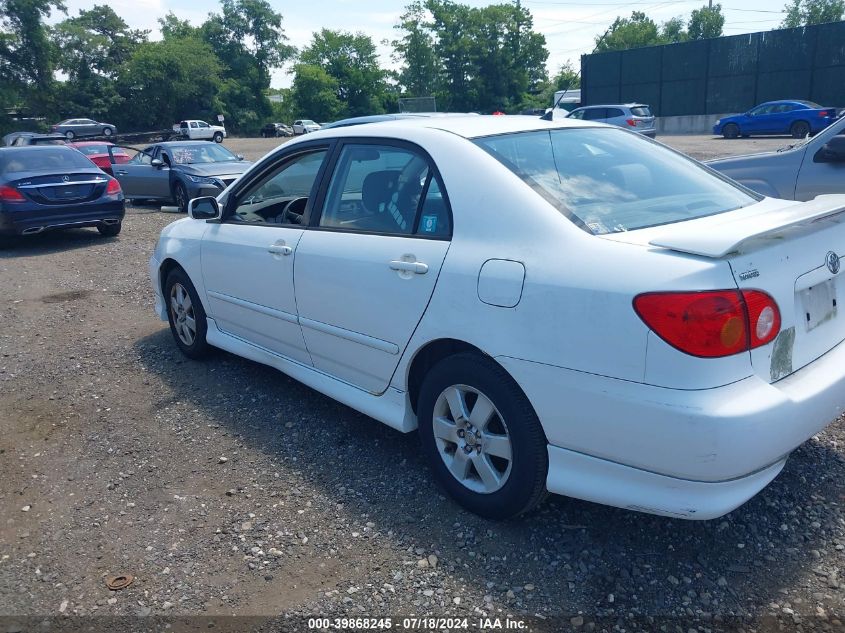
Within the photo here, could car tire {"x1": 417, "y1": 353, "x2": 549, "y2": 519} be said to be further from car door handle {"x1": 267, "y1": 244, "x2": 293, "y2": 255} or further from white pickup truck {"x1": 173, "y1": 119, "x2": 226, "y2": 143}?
white pickup truck {"x1": 173, "y1": 119, "x2": 226, "y2": 143}

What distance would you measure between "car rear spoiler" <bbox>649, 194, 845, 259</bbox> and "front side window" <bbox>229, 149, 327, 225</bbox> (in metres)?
2.14

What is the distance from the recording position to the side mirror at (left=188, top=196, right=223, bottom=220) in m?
4.81

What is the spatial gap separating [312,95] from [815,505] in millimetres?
75327

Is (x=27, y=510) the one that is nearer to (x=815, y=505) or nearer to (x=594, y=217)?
(x=594, y=217)

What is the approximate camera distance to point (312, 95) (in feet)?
241

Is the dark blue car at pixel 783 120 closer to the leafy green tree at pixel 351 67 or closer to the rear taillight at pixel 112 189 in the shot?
the rear taillight at pixel 112 189

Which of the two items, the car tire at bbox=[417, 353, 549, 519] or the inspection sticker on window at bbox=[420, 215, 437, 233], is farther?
the inspection sticker on window at bbox=[420, 215, 437, 233]

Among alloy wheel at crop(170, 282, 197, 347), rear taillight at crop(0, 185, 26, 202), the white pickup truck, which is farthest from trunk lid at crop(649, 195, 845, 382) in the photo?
the white pickup truck

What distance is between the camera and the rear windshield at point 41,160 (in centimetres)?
1104

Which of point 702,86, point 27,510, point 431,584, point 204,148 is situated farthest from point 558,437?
point 702,86

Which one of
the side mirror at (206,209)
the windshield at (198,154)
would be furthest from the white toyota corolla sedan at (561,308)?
the windshield at (198,154)

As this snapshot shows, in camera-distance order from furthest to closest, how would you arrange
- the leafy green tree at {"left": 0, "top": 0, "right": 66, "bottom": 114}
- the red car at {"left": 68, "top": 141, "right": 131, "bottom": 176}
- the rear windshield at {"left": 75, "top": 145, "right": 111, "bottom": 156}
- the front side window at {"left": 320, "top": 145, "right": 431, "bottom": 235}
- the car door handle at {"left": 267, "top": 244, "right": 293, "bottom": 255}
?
the leafy green tree at {"left": 0, "top": 0, "right": 66, "bottom": 114} → the rear windshield at {"left": 75, "top": 145, "right": 111, "bottom": 156} → the red car at {"left": 68, "top": 141, "right": 131, "bottom": 176} → the car door handle at {"left": 267, "top": 244, "right": 293, "bottom": 255} → the front side window at {"left": 320, "top": 145, "right": 431, "bottom": 235}

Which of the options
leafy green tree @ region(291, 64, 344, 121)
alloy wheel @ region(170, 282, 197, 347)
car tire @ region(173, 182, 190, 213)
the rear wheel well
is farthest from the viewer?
leafy green tree @ region(291, 64, 344, 121)

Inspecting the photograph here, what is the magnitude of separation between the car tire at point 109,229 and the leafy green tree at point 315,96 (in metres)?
63.9
